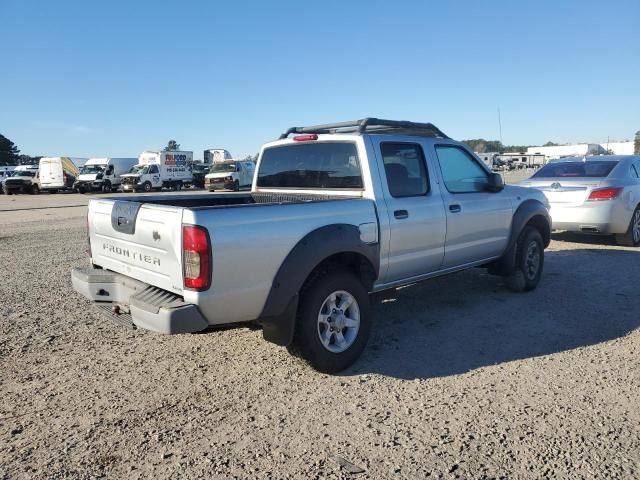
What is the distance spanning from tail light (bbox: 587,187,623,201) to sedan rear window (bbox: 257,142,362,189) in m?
5.85

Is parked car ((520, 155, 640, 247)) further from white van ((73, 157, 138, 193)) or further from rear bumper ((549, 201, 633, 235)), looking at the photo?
white van ((73, 157, 138, 193))

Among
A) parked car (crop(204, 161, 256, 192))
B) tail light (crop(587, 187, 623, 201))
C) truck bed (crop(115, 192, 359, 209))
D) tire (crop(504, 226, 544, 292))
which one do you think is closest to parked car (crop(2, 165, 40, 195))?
parked car (crop(204, 161, 256, 192))

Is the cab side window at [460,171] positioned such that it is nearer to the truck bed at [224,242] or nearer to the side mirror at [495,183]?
the side mirror at [495,183]

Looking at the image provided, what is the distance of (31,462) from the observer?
2.65 meters

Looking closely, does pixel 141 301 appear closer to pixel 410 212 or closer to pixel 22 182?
pixel 410 212

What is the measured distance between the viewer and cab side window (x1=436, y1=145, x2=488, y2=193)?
194 inches

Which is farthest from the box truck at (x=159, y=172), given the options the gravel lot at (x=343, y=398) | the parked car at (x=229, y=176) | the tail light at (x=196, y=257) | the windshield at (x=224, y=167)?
the tail light at (x=196, y=257)

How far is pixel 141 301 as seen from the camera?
3.21 metres

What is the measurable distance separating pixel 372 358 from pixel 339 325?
47cm

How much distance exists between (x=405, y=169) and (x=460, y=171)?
36.1 inches

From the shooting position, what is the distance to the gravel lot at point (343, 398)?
265cm

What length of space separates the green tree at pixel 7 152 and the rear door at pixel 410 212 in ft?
282

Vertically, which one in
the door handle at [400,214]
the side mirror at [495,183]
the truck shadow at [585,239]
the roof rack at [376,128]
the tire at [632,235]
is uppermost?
the roof rack at [376,128]

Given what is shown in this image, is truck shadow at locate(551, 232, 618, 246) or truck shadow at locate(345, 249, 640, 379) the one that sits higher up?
truck shadow at locate(551, 232, 618, 246)
